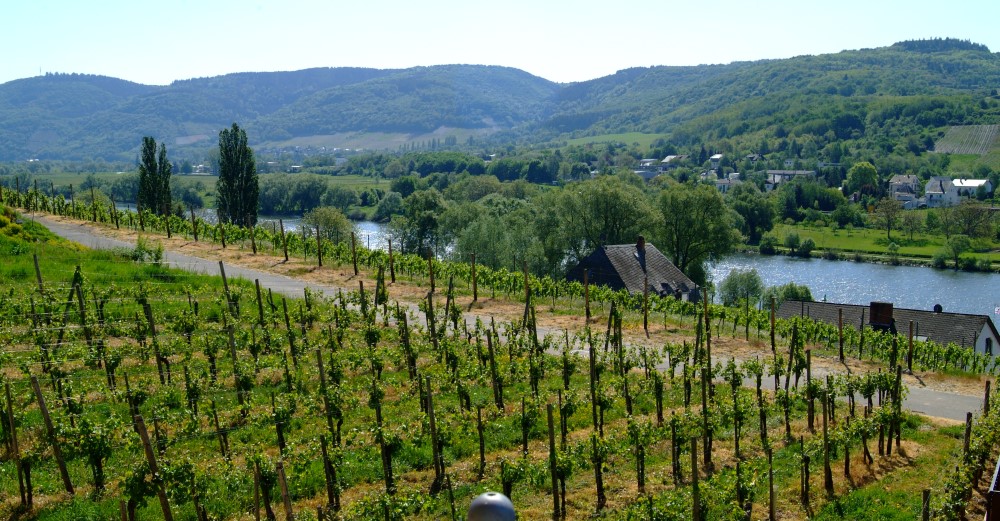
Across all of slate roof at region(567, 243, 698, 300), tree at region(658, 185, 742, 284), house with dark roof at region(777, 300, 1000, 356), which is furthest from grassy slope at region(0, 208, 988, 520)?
tree at region(658, 185, 742, 284)

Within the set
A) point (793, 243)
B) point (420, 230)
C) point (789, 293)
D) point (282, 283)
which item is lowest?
point (789, 293)

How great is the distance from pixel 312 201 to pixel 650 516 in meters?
117

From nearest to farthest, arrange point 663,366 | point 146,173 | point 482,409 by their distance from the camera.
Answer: point 482,409 → point 663,366 → point 146,173

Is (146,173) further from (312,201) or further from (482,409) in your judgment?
(312,201)

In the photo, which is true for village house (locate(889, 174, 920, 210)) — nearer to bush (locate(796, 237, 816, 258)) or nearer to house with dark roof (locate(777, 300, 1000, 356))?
bush (locate(796, 237, 816, 258))

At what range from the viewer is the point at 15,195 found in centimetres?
4459

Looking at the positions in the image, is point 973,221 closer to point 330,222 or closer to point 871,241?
point 871,241

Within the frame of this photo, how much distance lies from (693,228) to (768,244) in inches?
1612

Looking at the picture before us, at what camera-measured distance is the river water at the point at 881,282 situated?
220 ft

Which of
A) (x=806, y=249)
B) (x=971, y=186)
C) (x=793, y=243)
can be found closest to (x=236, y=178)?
(x=793, y=243)

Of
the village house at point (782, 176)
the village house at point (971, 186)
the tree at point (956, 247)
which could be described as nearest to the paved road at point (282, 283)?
the tree at point (956, 247)

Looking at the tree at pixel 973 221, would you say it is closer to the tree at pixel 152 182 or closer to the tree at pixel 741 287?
the tree at pixel 741 287

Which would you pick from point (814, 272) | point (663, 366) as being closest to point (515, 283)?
point (663, 366)

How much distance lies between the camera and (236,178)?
52000 millimetres
